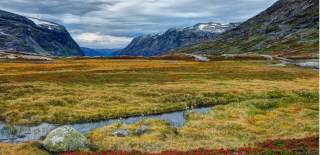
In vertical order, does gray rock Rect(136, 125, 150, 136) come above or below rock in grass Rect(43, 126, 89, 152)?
below

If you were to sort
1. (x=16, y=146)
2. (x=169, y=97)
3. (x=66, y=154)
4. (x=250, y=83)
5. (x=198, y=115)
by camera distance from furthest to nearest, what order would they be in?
(x=250, y=83) < (x=169, y=97) < (x=198, y=115) < (x=16, y=146) < (x=66, y=154)

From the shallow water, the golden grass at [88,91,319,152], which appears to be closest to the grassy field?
the shallow water

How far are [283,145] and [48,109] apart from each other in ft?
111

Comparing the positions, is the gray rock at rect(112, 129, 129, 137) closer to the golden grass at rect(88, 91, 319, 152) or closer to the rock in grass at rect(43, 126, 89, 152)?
the golden grass at rect(88, 91, 319, 152)

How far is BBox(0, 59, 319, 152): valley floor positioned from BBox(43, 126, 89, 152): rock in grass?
1987 mm

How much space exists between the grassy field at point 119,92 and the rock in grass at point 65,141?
558 inches

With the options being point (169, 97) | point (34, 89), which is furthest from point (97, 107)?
point (34, 89)

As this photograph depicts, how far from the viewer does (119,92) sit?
6631 centimetres

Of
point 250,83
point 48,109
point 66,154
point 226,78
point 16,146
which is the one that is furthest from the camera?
point 226,78

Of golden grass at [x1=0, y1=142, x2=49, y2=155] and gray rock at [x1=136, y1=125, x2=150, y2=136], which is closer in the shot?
golden grass at [x1=0, y1=142, x2=49, y2=155]

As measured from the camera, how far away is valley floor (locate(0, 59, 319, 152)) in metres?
38.8

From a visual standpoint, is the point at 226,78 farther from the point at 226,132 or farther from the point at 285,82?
the point at 226,132

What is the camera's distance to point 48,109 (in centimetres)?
5447

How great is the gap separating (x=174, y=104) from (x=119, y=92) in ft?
37.7
